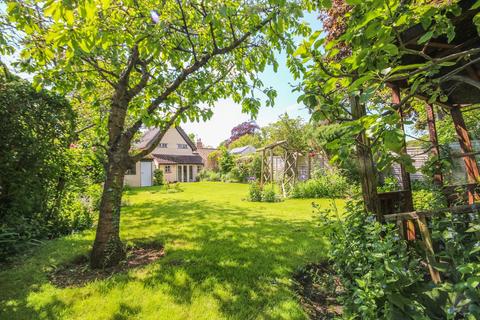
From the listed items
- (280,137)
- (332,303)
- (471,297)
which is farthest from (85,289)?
(280,137)

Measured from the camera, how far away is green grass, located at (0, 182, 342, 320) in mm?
2426

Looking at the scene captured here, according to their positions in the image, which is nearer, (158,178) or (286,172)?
(286,172)

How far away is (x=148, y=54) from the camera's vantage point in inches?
111

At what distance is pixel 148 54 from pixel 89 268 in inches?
120

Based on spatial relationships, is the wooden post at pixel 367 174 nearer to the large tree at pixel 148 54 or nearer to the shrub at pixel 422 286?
the shrub at pixel 422 286

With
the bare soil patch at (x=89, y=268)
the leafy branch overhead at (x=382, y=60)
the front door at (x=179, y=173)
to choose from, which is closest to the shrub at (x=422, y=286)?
the leafy branch overhead at (x=382, y=60)

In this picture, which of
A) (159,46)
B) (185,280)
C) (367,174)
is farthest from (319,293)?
(159,46)

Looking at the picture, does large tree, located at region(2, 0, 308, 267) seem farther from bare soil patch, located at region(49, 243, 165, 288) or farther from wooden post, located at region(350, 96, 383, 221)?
wooden post, located at region(350, 96, 383, 221)

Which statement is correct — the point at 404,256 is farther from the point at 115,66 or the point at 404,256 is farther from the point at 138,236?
the point at 115,66

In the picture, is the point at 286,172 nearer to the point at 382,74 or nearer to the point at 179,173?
the point at 382,74

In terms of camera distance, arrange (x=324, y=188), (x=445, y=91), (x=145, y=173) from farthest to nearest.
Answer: (x=145, y=173) → (x=324, y=188) → (x=445, y=91)

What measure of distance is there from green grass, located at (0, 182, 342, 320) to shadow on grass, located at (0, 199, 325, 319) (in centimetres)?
1

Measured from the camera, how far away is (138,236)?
488 centimetres

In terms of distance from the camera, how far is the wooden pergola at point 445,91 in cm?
183
